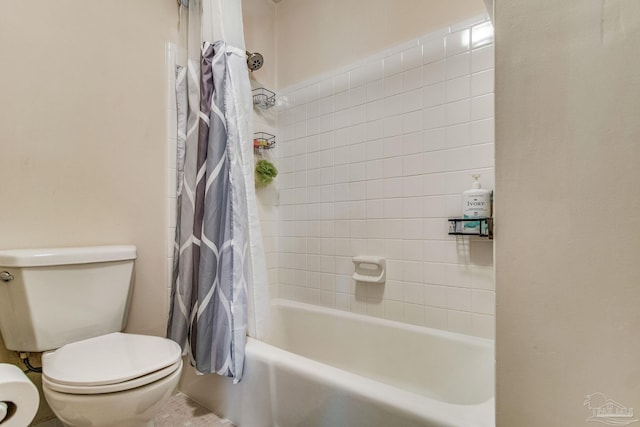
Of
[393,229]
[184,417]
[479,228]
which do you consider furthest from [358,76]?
[184,417]

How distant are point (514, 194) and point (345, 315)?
1433 mm

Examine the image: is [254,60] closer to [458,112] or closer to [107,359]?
[458,112]

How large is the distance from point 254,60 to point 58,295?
1.60 m

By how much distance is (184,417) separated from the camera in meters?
1.36

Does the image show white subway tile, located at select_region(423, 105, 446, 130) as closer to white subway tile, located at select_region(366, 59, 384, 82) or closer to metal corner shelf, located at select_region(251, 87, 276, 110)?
white subway tile, located at select_region(366, 59, 384, 82)

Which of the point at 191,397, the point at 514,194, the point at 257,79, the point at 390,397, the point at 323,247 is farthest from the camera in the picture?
the point at 257,79

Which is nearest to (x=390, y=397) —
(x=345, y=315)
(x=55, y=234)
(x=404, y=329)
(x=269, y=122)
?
(x=404, y=329)

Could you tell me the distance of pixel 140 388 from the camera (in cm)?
93

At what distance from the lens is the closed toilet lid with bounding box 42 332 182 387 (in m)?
0.90

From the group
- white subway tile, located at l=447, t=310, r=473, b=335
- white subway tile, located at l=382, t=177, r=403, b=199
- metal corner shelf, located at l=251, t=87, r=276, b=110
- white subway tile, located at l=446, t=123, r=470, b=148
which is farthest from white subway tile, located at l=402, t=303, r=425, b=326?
metal corner shelf, located at l=251, t=87, r=276, b=110

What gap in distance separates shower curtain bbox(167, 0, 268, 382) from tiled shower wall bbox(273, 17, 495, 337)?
24.9 inches

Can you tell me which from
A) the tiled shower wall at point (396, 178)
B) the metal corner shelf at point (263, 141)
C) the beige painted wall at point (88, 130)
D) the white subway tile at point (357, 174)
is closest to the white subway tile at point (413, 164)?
the tiled shower wall at point (396, 178)

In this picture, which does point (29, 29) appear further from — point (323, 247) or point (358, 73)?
point (323, 247)

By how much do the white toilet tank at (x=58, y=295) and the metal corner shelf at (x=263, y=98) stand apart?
4.15ft
